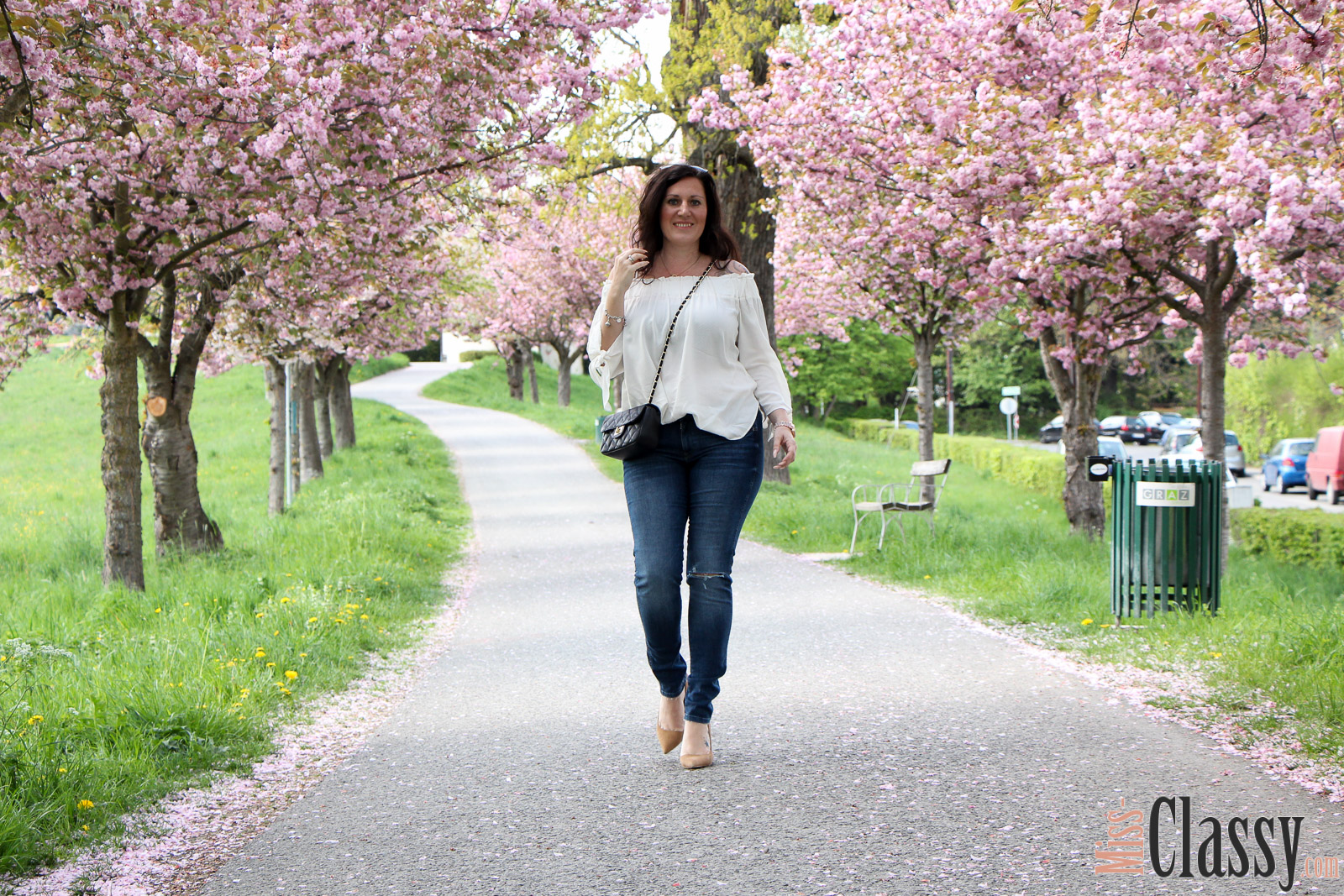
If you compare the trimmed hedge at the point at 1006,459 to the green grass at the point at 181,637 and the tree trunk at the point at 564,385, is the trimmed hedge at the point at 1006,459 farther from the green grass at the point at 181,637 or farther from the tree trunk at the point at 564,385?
the tree trunk at the point at 564,385

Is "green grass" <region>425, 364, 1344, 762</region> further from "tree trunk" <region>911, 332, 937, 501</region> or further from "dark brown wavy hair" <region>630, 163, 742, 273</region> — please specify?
"dark brown wavy hair" <region>630, 163, 742, 273</region>

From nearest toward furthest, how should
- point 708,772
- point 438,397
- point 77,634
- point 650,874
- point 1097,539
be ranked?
point 650,874 < point 708,772 < point 77,634 < point 1097,539 < point 438,397

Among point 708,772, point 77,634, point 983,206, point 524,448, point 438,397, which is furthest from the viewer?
point 438,397

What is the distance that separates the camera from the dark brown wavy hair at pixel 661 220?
4047mm

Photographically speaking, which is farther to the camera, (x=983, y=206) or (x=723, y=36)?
(x=723, y=36)

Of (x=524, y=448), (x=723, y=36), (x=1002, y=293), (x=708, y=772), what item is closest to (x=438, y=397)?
(x=524, y=448)

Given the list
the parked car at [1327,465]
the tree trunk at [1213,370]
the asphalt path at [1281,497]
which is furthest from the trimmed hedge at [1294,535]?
the parked car at [1327,465]

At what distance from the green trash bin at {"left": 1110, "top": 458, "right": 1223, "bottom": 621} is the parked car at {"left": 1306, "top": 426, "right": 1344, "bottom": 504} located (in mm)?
22067

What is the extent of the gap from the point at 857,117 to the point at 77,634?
8.36m

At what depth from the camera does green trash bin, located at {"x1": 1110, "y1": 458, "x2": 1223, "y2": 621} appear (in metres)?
6.39

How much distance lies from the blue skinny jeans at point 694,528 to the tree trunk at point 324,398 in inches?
664

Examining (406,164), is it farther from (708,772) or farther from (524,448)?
(524,448)

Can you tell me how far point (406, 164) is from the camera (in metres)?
8.09

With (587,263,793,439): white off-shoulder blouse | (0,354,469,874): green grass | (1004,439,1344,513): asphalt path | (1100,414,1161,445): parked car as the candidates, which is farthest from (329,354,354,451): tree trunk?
(1100,414,1161,445): parked car
